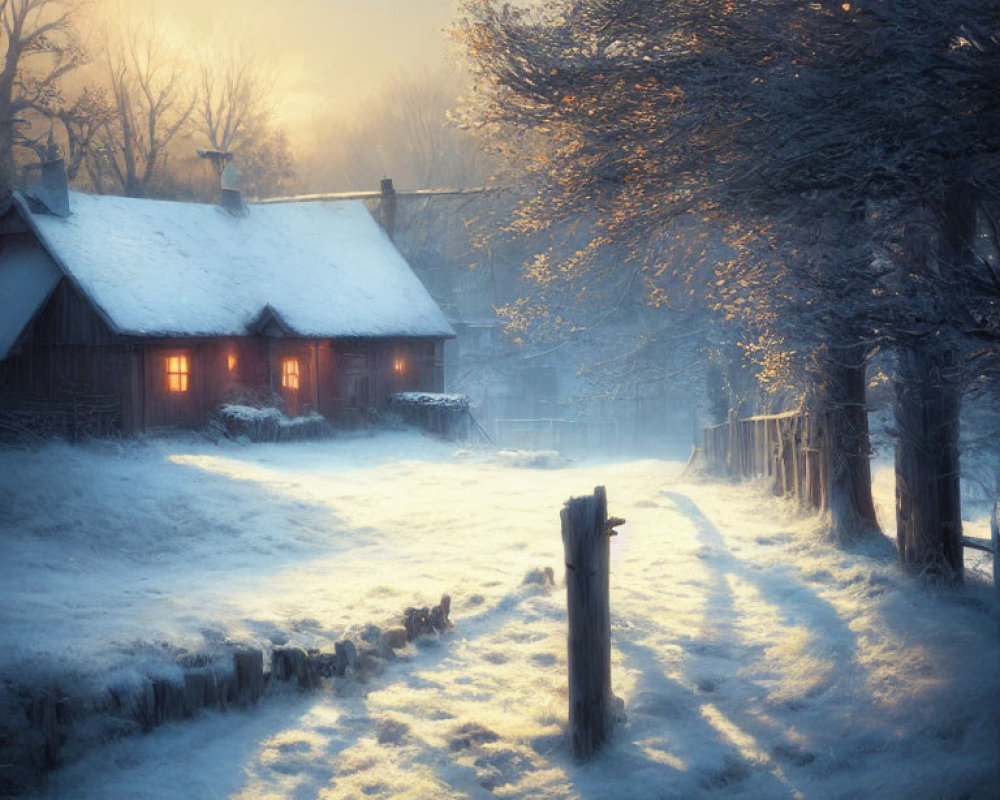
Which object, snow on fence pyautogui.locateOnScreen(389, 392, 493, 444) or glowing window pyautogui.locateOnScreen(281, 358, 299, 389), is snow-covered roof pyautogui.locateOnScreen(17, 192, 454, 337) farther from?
snow on fence pyautogui.locateOnScreen(389, 392, 493, 444)

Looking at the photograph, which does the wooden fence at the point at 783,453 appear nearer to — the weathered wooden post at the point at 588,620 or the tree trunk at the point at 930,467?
the tree trunk at the point at 930,467

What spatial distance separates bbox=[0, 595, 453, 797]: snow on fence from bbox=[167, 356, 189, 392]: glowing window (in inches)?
717

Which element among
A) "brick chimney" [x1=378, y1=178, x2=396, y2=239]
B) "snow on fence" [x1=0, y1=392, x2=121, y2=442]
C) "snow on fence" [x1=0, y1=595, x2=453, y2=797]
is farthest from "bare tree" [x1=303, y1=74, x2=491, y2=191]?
"snow on fence" [x1=0, y1=595, x2=453, y2=797]

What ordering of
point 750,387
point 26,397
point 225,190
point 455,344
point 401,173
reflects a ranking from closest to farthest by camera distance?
point 750,387 < point 26,397 < point 225,190 < point 455,344 < point 401,173

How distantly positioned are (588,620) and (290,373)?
22.4 metres

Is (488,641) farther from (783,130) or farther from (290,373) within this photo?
(290,373)

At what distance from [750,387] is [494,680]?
1532 cm

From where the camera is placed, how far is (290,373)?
90.6 feet

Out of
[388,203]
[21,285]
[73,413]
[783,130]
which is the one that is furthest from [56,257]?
[783,130]

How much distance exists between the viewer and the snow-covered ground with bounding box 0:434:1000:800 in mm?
5887

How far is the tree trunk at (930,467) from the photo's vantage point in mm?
8992

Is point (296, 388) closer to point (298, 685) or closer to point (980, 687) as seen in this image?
point (298, 685)

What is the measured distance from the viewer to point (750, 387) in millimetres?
21469

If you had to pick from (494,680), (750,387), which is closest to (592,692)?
(494,680)
